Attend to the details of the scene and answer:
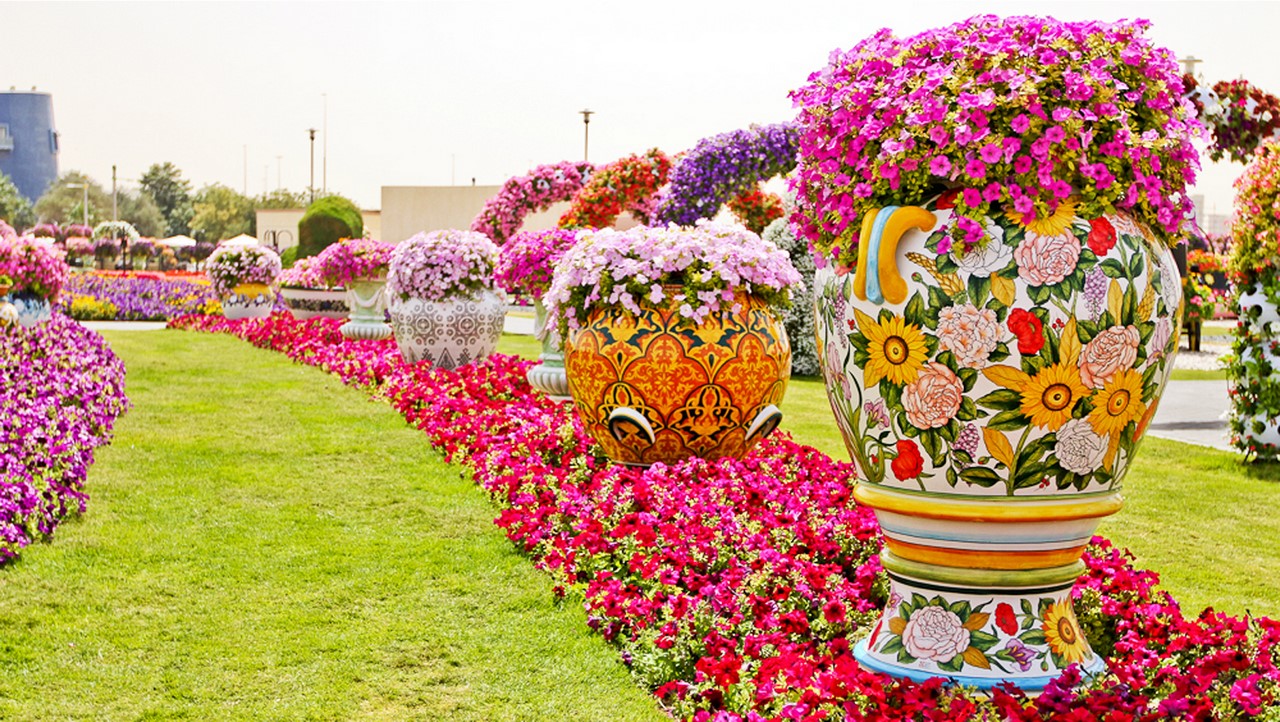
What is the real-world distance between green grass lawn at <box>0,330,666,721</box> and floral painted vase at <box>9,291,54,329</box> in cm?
624

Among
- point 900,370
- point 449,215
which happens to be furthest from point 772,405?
point 449,215

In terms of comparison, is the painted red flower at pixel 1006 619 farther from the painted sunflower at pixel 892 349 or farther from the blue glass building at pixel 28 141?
the blue glass building at pixel 28 141

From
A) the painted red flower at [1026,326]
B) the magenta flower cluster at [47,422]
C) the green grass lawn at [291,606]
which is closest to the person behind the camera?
the painted red flower at [1026,326]

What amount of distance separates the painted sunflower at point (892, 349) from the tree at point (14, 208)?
312 feet

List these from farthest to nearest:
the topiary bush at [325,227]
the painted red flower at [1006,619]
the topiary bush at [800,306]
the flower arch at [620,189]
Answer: the topiary bush at [325,227], the flower arch at [620,189], the topiary bush at [800,306], the painted red flower at [1006,619]

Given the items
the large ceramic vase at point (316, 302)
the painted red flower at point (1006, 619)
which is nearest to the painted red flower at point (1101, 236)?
the painted red flower at point (1006, 619)

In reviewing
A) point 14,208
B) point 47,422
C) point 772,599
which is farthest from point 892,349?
point 14,208

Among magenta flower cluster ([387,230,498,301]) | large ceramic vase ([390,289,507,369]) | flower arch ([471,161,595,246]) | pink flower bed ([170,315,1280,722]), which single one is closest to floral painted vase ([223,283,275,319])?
flower arch ([471,161,595,246])

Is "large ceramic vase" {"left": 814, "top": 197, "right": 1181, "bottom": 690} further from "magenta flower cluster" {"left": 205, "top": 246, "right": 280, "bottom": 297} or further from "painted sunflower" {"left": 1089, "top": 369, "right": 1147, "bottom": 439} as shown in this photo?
"magenta flower cluster" {"left": 205, "top": 246, "right": 280, "bottom": 297}

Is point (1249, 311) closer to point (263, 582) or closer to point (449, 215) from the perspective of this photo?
point (263, 582)

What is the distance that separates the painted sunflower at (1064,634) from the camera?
3760 mm

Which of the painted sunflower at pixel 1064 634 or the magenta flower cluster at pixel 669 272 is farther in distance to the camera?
the magenta flower cluster at pixel 669 272

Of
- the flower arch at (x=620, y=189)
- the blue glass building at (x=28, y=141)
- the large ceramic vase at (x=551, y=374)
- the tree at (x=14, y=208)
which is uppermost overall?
the blue glass building at (x=28, y=141)

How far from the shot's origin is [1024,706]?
11.3 ft
